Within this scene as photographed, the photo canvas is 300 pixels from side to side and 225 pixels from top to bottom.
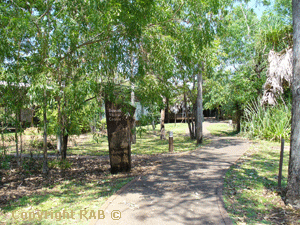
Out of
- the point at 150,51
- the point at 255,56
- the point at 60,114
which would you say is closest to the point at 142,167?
the point at 60,114

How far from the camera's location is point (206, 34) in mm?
7234

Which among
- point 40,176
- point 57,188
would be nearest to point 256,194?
point 57,188

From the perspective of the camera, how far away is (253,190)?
5.80 metres

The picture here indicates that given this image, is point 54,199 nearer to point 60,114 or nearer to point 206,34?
point 60,114

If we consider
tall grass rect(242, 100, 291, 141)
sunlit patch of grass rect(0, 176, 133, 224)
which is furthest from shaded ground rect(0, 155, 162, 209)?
tall grass rect(242, 100, 291, 141)

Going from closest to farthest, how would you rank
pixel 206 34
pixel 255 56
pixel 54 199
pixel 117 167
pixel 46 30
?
pixel 54 199, pixel 46 30, pixel 206 34, pixel 117 167, pixel 255 56

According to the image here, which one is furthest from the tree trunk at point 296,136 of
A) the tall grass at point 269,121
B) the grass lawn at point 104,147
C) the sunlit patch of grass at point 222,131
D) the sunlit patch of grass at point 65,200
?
the sunlit patch of grass at point 222,131

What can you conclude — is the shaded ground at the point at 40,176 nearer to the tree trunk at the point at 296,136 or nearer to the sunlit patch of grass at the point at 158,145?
the sunlit patch of grass at the point at 158,145

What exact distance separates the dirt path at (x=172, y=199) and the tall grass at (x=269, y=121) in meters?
6.38

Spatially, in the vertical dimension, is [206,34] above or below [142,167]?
above

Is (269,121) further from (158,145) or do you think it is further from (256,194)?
(256,194)

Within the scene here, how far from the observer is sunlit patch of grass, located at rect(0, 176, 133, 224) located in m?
4.53

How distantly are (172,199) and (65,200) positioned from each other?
2.34 meters

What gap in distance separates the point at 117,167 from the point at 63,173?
6.16 feet
